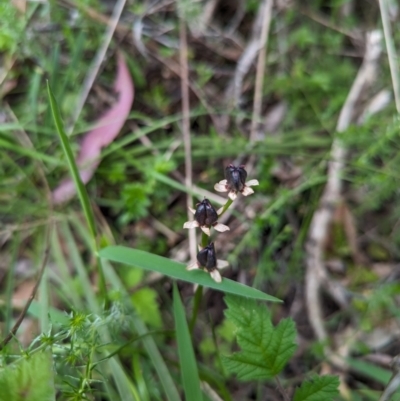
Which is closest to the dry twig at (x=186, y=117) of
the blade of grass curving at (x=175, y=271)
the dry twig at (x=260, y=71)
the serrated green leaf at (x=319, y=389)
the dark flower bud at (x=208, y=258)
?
the dry twig at (x=260, y=71)

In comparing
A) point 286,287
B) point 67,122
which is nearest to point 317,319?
point 286,287

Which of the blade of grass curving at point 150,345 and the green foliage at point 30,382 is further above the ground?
the green foliage at point 30,382

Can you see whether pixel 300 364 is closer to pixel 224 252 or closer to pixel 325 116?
pixel 224 252

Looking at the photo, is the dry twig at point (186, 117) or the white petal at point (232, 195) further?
the dry twig at point (186, 117)

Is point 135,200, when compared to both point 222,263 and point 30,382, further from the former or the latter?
point 30,382

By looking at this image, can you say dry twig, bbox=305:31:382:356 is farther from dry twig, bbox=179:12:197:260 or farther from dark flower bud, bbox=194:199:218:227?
dark flower bud, bbox=194:199:218:227

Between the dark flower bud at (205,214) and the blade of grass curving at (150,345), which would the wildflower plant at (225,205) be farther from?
the blade of grass curving at (150,345)

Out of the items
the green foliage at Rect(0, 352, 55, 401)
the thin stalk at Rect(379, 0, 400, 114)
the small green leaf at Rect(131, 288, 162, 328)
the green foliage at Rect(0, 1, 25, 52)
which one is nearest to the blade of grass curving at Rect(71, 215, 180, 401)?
the small green leaf at Rect(131, 288, 162, 328)
